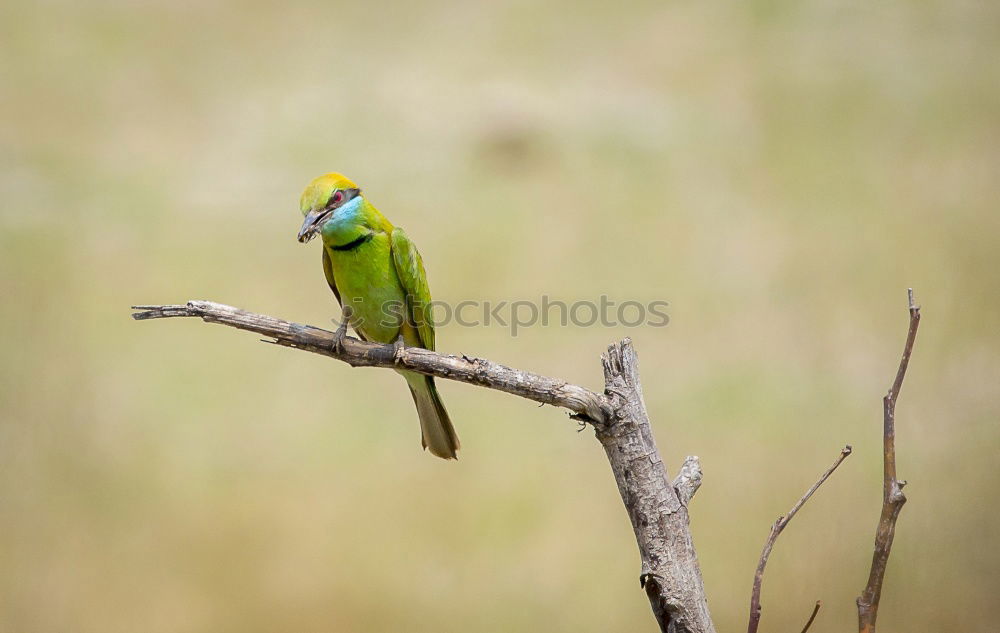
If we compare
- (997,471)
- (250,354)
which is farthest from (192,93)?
(997,471)

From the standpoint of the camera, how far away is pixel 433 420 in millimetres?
2402

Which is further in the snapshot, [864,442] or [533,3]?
[533,3]

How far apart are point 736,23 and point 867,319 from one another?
55.5 inches

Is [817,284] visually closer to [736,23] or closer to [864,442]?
[864,442]

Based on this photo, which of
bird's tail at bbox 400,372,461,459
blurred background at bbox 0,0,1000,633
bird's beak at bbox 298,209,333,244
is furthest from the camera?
blurred background at bbox 0,0,1000,633

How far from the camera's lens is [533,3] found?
366 cm

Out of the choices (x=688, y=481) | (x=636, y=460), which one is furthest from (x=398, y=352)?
(x=688, y=481)

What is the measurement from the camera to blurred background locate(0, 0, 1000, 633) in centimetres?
312

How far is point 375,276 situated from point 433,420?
47 centimetres

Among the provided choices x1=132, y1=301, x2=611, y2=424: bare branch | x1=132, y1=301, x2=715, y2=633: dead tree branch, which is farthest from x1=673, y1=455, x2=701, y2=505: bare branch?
x1=132, y1=301, x2=611, y2=424: bare branch

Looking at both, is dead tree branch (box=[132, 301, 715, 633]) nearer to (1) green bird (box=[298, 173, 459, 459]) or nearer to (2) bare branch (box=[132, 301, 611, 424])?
(2) bare branch (box=[132, 301, 611, 424])

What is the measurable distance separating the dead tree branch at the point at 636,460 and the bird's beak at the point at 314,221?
0.89 feet

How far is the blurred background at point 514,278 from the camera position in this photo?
312 cm

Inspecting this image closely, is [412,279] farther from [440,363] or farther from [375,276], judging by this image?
[440,363]
